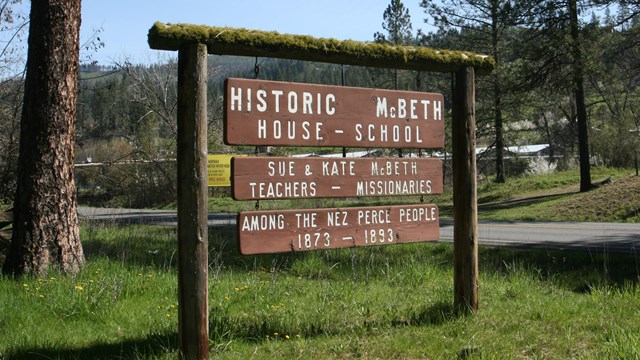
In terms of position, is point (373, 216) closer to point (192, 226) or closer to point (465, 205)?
point (465, 205)

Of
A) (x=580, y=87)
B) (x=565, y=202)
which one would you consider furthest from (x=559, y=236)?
(x=580, y=87)

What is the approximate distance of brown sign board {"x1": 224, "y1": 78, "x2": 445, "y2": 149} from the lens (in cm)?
479

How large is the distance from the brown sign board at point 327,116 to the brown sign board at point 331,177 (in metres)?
0.15

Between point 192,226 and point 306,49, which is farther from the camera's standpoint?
point 306,49

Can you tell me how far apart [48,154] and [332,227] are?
151 inches

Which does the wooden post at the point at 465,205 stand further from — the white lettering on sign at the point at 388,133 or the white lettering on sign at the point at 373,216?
the white lettering on sign at the point at 373,216

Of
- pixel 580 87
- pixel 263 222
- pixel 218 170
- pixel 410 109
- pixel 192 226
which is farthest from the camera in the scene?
pixel 218 170

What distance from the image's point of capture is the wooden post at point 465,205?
5.66 meters

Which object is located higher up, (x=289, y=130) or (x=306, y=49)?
(x=306, y=49)

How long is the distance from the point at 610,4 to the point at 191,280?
20708 millimetres

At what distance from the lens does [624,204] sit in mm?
19547

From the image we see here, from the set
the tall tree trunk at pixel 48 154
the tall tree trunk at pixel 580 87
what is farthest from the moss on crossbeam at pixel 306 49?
the tall tree trunk at pixel 580 87

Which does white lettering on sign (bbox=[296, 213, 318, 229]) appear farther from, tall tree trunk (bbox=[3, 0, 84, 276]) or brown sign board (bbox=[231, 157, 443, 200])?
tall tree trunk (bbox=[3, 0, 84, 276])

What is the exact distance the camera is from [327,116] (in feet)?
17.0
